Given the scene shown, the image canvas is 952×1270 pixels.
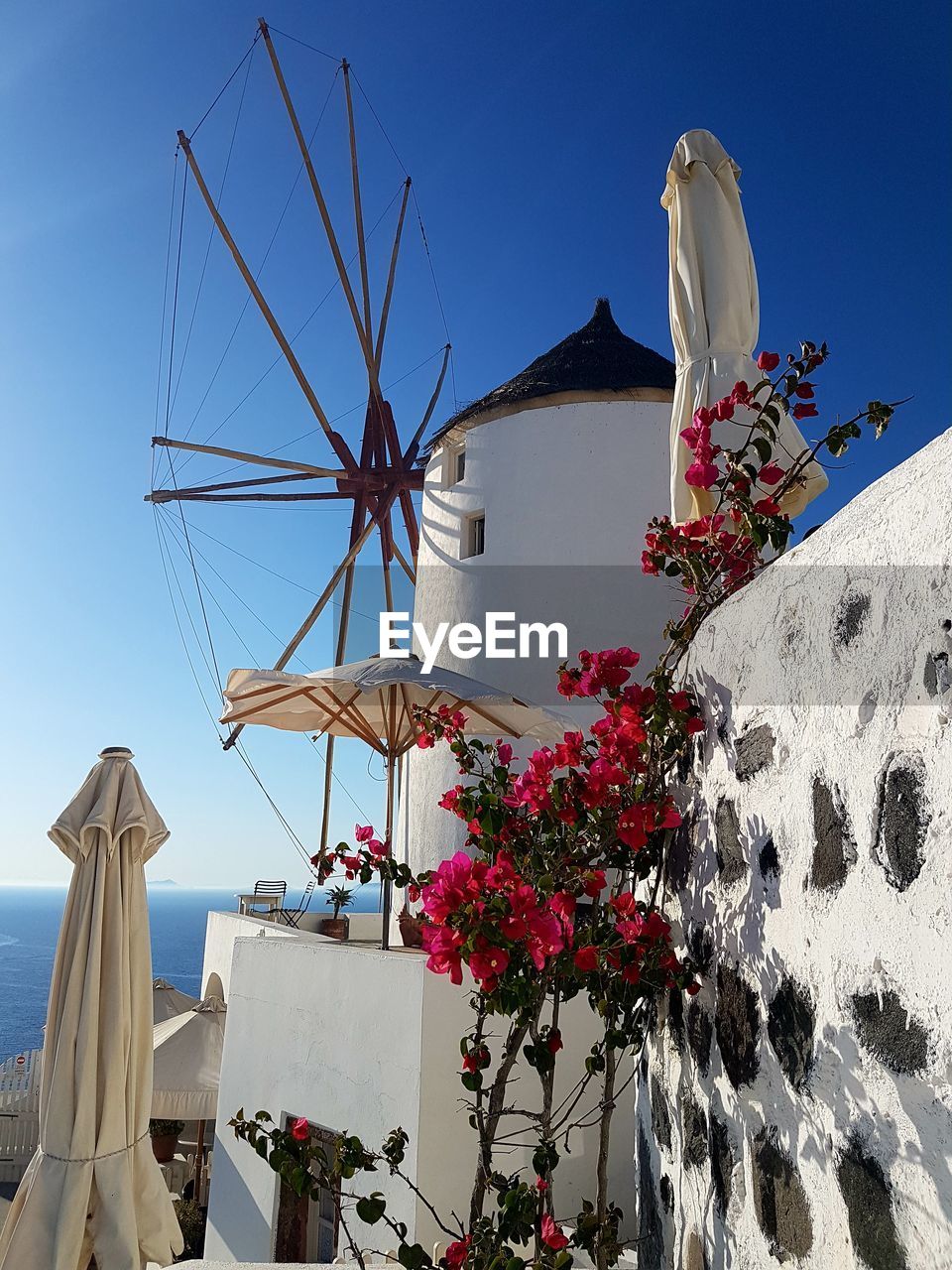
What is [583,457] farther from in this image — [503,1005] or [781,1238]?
[781,1238]

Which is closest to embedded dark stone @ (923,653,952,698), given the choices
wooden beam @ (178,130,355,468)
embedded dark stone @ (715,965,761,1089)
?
embedded dark stone @ (715,965,761,1089)

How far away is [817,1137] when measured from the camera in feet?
6.05

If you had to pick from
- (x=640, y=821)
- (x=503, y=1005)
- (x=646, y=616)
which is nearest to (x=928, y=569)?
(x=640, y=821)

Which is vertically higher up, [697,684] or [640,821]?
[697,684]

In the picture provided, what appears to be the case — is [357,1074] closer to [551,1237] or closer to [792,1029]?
[551,1237]

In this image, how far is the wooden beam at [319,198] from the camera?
12.2 m

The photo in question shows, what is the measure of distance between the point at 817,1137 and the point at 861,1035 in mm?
280

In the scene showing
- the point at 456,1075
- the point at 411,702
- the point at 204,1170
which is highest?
the point at 411,702

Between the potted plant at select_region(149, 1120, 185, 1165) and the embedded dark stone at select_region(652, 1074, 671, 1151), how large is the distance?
1010cm

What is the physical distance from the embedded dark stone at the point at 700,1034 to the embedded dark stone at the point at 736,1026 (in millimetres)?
64

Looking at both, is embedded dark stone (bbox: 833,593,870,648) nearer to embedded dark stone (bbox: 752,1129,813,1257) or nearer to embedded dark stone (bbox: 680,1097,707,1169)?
embedded dark stone (bbox: 752,1129,813,1257)

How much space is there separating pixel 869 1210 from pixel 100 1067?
428 centimetres

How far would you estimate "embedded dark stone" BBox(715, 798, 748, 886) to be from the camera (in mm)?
2301

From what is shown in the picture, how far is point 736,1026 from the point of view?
2238 mm
